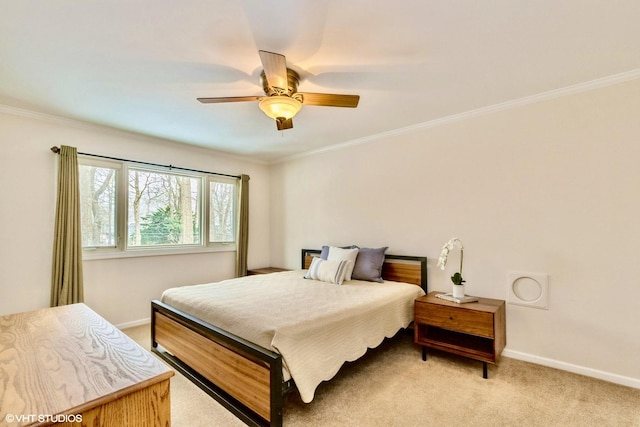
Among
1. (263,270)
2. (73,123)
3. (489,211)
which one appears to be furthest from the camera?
(263,270)

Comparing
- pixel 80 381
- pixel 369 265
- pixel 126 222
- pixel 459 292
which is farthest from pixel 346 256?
pixel 80 381

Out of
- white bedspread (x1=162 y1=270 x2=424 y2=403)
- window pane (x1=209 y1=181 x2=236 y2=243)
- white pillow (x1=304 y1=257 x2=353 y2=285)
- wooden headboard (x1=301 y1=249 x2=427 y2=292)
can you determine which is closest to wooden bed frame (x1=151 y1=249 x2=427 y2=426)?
white bedspread (x1=162 y1=270 x2=424 y2=403)

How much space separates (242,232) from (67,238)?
7.33ft

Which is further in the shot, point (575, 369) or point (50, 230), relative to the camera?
point (50, 230)

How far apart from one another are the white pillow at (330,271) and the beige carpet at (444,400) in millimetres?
933

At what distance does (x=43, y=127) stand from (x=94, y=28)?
6.98ft

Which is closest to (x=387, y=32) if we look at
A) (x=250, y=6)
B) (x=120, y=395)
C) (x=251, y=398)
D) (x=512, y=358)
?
(x=250, y=6)

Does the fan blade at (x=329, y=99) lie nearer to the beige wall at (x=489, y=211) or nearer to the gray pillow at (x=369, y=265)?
the beige wall at (x=489, y=211)

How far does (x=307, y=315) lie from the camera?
217cm

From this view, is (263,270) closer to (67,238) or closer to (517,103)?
(67,238)

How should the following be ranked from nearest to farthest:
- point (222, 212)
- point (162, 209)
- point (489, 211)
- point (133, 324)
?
1. point (489, 211)
2. point (133, 324)
3. point (162, 209)
4. point (222, 212)

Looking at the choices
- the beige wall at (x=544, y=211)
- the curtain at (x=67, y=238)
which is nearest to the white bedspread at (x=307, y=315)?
the beige wall at (x=544, y=211)

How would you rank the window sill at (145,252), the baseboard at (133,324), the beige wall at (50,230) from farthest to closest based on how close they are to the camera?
the baseboard at (133,324)
the window sill at (145,252)
the beige wall at (50,230)

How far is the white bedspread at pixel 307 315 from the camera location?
192cm
